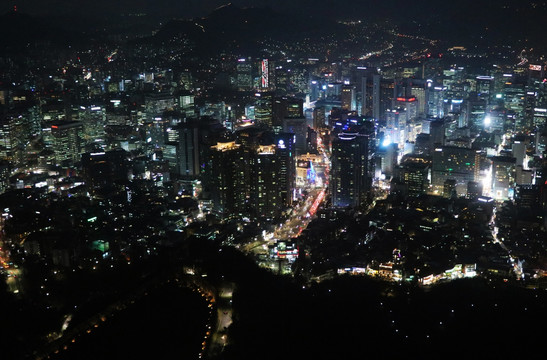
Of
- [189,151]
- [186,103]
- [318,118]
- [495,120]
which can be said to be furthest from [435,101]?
[189,151]

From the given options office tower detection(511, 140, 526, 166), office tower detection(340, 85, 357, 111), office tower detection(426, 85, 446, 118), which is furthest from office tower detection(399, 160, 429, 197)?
office tower detection(426, 85, 446, 118)

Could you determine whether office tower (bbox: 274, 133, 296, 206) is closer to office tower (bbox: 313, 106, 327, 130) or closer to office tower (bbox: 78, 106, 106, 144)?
office tower (bbox: 313, 106, 327, 130)

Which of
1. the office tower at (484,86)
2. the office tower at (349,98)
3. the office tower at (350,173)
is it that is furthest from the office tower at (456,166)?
the office tower at (484,86)

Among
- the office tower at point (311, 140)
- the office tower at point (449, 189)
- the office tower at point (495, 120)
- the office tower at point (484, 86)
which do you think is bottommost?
the office tower at point (449, 189)

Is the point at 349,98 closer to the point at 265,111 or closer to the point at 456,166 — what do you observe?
the point at 265,111

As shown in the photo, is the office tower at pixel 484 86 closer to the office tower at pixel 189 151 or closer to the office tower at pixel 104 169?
the office tower at pixel 189 151

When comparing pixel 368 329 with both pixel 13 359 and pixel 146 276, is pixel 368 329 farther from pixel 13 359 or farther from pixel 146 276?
pixel 13 359
